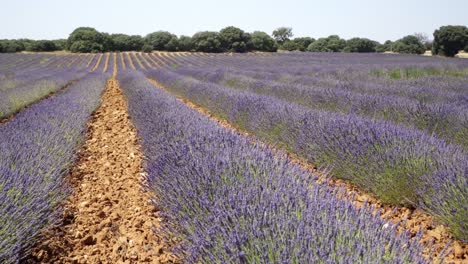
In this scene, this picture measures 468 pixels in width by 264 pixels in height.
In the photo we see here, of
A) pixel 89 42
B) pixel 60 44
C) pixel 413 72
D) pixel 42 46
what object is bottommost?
pixel 42 46

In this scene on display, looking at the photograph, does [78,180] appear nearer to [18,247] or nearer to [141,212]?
[141,212]

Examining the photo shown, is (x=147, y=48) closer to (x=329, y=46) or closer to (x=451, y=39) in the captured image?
(x=329, y=46)

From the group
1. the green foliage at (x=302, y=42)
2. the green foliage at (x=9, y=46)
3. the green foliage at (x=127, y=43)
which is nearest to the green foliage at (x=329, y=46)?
the green foliage at (x=302, y=42)

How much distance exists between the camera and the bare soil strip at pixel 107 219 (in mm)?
2148

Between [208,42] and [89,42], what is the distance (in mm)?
17577

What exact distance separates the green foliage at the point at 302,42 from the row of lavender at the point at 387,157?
5524 cm

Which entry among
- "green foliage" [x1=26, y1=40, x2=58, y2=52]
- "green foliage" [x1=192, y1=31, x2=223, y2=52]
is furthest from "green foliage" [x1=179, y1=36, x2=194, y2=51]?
"green foliage" [x1=26, y1=40, x2=58, y2=52]

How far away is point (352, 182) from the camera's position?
322 centimetres

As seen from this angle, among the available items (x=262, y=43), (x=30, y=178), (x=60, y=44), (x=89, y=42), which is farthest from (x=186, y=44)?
(x=30, y=178)

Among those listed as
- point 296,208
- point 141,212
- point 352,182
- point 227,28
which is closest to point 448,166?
point 352,182

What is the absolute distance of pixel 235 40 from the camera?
5125 centimetres

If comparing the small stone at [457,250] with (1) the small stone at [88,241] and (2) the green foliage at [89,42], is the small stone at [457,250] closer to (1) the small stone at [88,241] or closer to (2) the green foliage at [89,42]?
(1) the small stone at [88,241]

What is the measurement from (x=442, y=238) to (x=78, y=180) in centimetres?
315

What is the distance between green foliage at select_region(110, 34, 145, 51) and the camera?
5619cm
